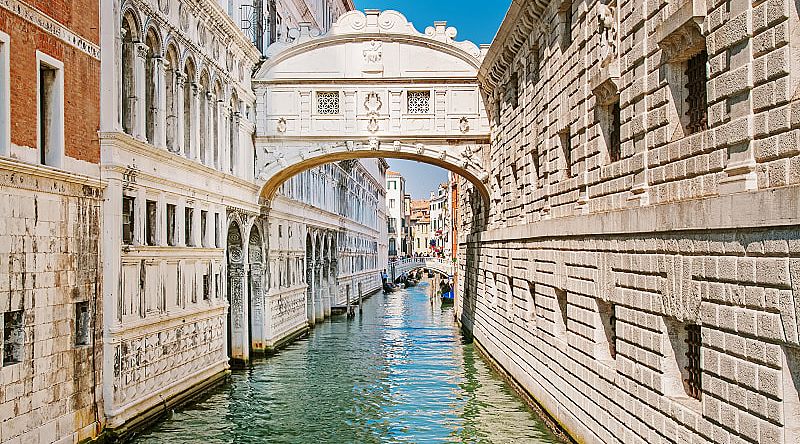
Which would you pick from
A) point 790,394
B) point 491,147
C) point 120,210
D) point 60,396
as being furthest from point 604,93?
point 491,147

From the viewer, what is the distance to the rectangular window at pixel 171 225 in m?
14.5

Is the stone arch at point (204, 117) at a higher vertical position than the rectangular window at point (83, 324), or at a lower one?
higher

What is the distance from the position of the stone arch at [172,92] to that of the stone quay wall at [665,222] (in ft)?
19.4

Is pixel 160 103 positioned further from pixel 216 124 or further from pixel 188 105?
pixel 216 124

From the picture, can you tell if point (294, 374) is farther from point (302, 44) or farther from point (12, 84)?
point (12, 84)

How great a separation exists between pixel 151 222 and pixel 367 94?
8.14 m

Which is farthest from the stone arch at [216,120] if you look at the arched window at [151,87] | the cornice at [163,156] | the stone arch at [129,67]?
the stone arch at [129,67]

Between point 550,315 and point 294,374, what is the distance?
7057mm

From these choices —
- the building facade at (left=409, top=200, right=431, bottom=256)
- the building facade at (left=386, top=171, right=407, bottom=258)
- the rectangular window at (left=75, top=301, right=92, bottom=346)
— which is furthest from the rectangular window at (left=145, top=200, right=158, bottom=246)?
the building facade at (left=409, top=200, right=431, bottom=256)

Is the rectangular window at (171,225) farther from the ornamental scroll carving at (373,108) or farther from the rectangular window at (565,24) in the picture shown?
the ornamental scroll carving at (373,108)

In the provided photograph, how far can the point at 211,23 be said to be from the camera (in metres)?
17.0

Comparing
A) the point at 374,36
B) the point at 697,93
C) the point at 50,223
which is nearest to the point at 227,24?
the point at 374,36

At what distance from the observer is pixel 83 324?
11.2 m

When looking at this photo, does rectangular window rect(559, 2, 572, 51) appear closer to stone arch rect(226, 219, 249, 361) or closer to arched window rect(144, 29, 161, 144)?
arched window rect(144, 29, 161, 144)
